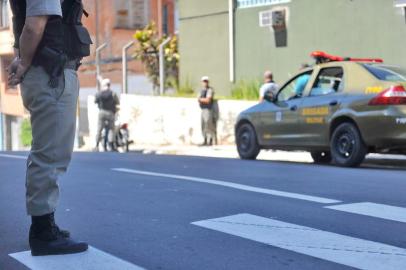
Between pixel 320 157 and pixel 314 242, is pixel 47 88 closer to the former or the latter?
pixel 314 242

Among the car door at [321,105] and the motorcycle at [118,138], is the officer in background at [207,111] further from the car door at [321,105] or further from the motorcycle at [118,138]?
the car door at [321,105]

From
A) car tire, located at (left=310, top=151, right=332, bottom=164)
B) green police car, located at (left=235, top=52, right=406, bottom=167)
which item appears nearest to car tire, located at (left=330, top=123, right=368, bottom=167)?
green police car, located at (left=235, top=52, right=406, bottom=167)

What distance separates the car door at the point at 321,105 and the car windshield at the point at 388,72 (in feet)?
1.52

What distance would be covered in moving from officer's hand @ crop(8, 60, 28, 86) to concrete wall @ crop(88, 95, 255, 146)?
12537mm

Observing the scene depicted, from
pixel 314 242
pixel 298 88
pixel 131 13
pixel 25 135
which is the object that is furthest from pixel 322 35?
pixel 131 13

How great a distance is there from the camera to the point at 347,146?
9.95 meters

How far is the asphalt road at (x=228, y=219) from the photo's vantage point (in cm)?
421

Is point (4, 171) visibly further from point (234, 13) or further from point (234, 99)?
point (234, 13)

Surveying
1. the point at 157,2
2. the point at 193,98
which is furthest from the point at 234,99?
the point at 157,2

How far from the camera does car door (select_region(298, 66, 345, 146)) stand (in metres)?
10.3

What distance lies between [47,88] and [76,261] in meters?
1.02

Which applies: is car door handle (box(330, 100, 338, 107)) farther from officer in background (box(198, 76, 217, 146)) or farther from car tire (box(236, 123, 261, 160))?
officer in background (box(198, 76, 217, 146))

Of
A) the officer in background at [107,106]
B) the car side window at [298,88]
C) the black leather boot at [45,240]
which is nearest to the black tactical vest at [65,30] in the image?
the black leather boot at [45,240]

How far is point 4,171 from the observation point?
30.1 feet
